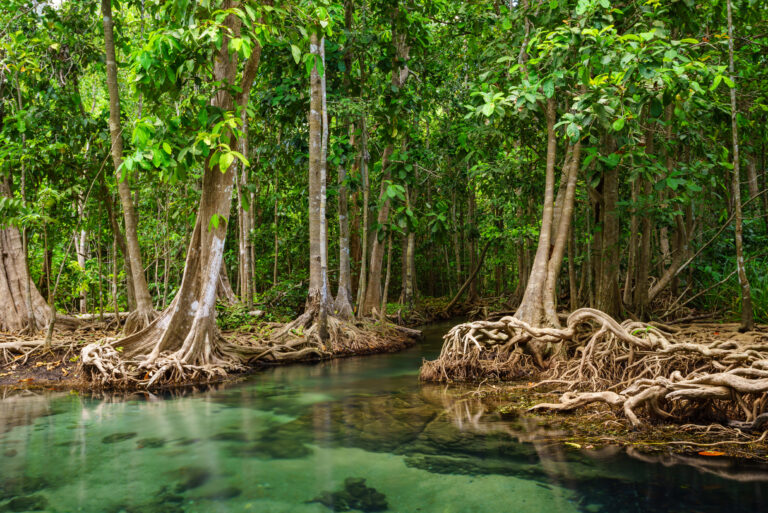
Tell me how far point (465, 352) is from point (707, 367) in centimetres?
323

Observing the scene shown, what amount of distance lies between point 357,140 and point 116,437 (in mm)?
9111

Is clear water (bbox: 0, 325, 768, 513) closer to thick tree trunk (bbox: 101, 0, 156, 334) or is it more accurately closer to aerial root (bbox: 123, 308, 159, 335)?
aerial root (bbox: 123, 308, 159, 335)

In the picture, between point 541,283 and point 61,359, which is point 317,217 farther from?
point 61,359

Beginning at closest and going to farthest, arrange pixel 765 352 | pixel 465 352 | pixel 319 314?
1. pixel 765 352
2. pixel 465 352
3. pixel 319 314

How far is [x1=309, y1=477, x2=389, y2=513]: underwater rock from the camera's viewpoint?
3766mm

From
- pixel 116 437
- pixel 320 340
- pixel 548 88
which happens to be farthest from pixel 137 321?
pixel 548 88

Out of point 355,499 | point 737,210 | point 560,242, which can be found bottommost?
point 355,499

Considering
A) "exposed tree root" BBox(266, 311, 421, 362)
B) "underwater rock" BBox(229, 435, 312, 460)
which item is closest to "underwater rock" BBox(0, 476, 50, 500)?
"underwater rock" BBox(229, 435, 312, 460)

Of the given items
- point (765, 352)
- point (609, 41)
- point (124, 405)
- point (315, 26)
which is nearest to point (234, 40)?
point (315, 26)

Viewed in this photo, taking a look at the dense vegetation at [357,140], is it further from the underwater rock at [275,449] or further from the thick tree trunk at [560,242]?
the underwater rock at [275,449]

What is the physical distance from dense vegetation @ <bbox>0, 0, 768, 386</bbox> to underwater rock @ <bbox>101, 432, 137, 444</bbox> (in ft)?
7.66

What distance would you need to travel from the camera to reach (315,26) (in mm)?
7457

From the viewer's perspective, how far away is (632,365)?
20.6ft

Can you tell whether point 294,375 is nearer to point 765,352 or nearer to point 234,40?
point 234,40
